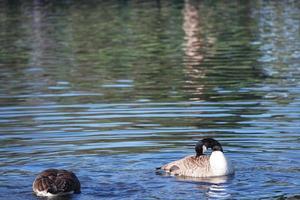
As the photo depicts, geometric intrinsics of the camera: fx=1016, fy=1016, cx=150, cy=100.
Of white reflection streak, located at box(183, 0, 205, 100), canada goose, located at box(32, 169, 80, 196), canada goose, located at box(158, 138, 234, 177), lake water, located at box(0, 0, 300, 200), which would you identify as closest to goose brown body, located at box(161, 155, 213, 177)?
canada goose, located at box(158, 138, 234, 177)

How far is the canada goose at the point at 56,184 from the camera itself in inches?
628

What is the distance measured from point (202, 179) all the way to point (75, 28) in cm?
4073

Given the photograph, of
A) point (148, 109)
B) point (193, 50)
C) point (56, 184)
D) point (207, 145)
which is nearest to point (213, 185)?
point (207, 145)

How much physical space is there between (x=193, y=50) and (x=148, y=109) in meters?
17.4

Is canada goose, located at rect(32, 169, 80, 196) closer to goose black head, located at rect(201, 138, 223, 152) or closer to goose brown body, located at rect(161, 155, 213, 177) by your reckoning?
goose brown body, located at rect(161, 155, 213, 177)

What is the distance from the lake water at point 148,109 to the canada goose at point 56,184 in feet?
0.70

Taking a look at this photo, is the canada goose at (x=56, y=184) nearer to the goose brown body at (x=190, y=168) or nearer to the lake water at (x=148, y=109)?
the lake water at (x=148, y=109)

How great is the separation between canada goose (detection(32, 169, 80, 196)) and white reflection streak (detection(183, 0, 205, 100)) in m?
10.4

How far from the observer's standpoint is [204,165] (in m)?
17.9

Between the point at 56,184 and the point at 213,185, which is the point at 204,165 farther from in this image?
the point at 56,184

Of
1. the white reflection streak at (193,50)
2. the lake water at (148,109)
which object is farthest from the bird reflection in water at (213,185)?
the white reflection streak at (193,50)

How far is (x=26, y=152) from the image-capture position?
19.7 metres

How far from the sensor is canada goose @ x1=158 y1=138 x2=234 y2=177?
17531mm

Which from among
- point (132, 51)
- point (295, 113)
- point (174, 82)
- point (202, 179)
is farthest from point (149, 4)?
point (202, 179)
